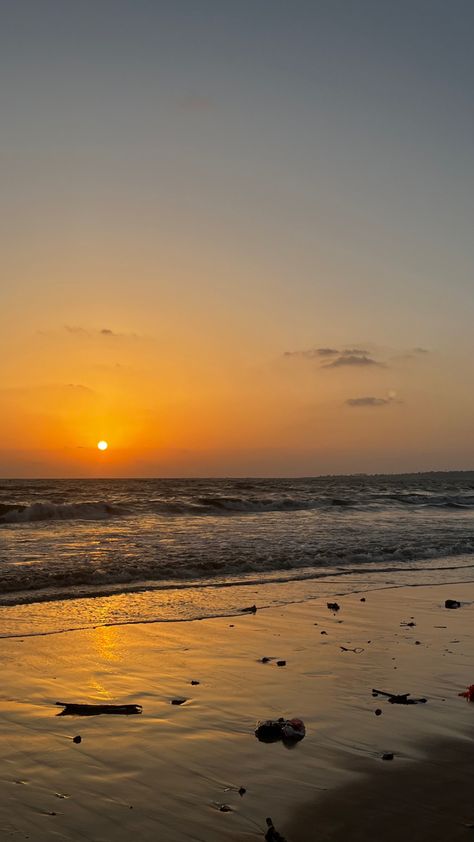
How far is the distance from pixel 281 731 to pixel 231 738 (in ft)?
1.44

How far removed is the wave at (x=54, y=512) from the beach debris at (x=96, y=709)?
27.9 meters

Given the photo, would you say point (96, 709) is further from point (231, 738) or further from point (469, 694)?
point (469, 694)

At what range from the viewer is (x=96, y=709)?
675 cm

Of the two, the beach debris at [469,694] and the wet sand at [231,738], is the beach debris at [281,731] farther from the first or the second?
the beach debris at [469,694]

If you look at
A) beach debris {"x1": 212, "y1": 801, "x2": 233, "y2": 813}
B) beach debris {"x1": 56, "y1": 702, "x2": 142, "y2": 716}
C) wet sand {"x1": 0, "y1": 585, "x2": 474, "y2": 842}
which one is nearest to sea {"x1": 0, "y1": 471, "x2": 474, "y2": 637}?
wet sand {"x1": 0, "y1": 585, "x2": 474, "y2": 842}

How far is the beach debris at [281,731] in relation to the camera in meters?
6.09

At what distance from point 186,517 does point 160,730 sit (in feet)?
96.6

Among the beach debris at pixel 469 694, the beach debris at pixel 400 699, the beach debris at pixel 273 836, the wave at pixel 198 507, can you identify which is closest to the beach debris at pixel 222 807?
the beach debris at pixel 273 836

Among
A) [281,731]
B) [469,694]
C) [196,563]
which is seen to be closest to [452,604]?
[469,694]

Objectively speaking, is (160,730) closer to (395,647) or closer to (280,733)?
(280,733)

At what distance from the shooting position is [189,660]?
8789 millimetres

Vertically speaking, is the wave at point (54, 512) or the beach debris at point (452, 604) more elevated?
the wave at point (54, 512)

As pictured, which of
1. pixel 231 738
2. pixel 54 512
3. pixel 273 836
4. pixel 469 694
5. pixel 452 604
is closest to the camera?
pixel 273 836

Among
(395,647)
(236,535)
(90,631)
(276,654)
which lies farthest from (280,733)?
(236,535)
